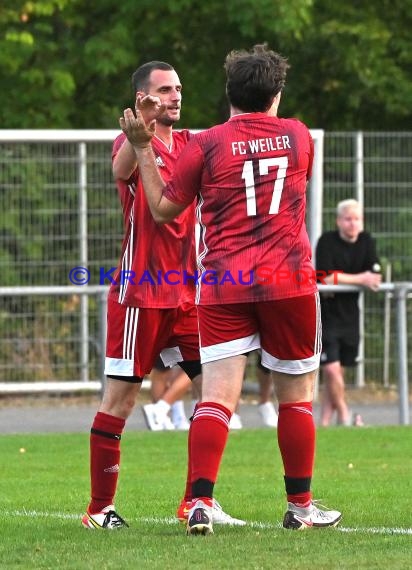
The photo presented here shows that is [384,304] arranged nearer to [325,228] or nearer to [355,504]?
[325,228]

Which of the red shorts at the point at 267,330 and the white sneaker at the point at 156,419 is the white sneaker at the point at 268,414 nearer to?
the white sneaker at the point at 156,419

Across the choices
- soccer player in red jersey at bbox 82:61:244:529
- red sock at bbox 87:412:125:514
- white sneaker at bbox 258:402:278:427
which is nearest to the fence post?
white sneaker at bbox 258:402:278:427

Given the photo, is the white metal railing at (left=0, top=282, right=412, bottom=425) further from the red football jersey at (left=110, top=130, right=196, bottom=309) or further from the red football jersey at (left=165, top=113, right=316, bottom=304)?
the red football jersey at (left=165, top=113, right=316, bottom=304)

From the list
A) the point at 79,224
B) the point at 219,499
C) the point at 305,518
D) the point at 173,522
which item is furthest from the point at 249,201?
the point at 79,224

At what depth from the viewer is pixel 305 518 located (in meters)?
7.02

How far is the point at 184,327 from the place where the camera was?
7.65 meters

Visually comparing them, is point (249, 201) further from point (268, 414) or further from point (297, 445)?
point (268, 414)

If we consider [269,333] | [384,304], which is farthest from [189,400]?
[269,333]

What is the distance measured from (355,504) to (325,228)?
9.88 meters

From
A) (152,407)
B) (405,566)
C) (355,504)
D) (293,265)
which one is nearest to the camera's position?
(405,566)

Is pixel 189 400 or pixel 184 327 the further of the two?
pixel 189 400

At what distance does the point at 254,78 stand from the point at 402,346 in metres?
7.35

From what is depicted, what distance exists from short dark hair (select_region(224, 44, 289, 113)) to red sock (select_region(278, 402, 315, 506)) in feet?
4.48

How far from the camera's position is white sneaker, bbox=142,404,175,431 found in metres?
13.2
